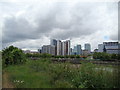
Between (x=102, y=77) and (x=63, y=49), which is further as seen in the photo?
(x=63, y=49)

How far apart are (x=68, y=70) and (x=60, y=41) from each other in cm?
1530

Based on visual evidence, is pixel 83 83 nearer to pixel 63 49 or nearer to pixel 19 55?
pixel 19 55

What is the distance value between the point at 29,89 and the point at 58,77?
1.10 meters

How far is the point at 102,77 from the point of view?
3.03m

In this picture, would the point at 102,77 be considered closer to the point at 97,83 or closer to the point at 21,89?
the point at 97,83

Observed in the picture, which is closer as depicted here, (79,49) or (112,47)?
(112,47)

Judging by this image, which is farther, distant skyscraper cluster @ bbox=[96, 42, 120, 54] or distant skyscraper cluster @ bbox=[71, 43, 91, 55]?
distant skyscraper cluster @ bbox=[71, 43, 91, 55]

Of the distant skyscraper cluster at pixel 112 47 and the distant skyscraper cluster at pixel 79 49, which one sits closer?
the distant skyscraper cluster at pixel 112 47

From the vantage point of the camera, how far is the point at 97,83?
2.97m

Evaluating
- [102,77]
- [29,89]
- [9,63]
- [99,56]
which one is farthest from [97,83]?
[99,56]

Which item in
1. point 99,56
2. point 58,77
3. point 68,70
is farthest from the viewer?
point 99,56

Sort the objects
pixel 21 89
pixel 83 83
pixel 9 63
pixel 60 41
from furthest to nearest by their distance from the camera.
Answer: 1. pixel 60 41
2. pixel 9 63
3. pixel 83 83
4. pixel 21 89

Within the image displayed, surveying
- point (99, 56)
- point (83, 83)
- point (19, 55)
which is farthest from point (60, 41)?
point (83, 83)

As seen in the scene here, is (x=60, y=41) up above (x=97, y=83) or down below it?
above
